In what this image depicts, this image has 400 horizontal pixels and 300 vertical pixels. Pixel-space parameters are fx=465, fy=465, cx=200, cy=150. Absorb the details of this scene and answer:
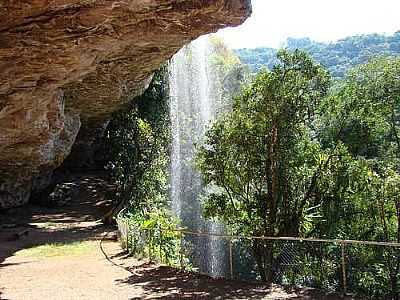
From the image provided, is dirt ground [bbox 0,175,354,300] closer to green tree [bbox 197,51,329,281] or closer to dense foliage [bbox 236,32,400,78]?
green tree [bbox 197,51,329,281]

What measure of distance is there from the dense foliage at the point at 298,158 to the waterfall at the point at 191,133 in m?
5.47

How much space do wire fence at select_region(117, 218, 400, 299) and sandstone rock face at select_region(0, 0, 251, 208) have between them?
4569 mm

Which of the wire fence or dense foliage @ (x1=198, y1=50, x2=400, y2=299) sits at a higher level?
dense foliage @ (x1=198, y1=50, x2=400, y2=299)

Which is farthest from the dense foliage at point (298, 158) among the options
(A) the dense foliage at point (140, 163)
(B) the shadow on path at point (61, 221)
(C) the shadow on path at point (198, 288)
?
(A) the dense foliage at point (140, 163)

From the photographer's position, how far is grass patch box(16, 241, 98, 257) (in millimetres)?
14359

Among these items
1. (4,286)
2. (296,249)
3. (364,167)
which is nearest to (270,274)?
(296,249)

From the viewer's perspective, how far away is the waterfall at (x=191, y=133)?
60.6ft

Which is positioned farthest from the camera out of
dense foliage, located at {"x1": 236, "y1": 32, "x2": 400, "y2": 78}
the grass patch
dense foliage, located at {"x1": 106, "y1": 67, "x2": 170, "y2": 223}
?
dense foliage, located at {"x1": 236, "y1": 32, "x2": 400, "y2": 78}

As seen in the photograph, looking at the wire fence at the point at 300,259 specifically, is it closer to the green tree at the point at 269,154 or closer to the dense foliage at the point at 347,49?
the green tree at the point at 269,154

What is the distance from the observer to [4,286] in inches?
409

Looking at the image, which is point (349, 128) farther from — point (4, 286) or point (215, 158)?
point (4, 286)

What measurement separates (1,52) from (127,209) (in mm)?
11595

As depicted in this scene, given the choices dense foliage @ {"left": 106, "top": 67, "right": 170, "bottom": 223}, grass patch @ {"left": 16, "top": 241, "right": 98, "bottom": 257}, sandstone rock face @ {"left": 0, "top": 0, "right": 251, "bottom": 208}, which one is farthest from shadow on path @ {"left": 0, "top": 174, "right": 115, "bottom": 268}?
sandstone rock face @ {"left": 0, "top": 0, "right": 251, "bottom": 208}

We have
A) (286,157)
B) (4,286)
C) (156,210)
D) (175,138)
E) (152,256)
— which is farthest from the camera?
(175,138)
